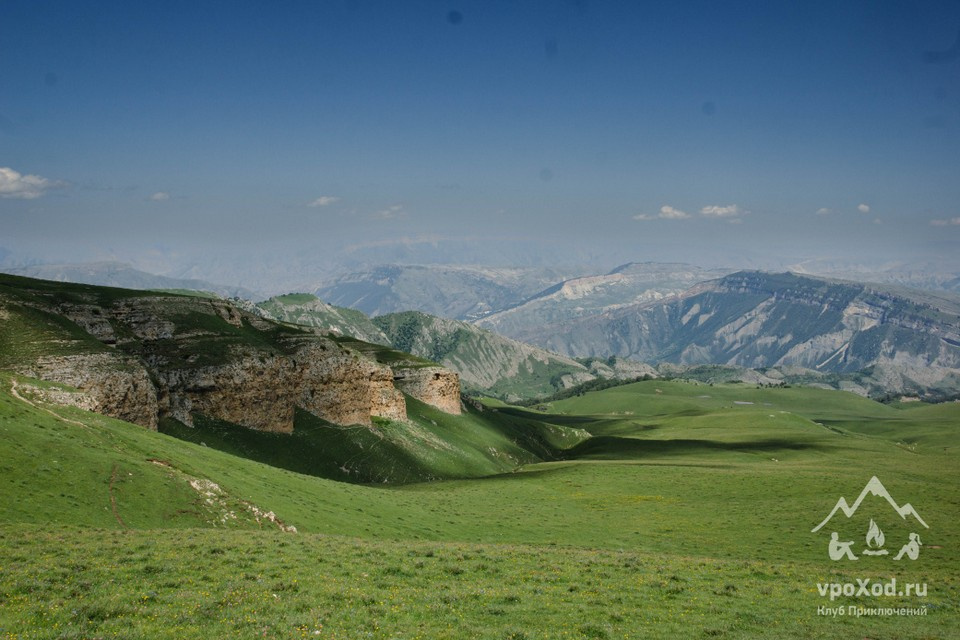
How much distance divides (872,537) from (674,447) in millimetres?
93022

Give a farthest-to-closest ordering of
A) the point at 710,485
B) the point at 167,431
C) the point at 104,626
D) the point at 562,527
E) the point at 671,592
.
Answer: the point at 710,485 < the point at 167,431 < the point at 562,527 < the point at 671,592 < the point at 104,626

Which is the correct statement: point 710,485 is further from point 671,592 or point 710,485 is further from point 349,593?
point 349,593

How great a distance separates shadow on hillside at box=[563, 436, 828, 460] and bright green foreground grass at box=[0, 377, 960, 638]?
64.3m

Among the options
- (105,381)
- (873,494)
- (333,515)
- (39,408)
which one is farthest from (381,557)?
(873,494)

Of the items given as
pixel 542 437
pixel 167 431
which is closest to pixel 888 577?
pixel 167 431

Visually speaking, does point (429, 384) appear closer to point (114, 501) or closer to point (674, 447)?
point (674, 447)

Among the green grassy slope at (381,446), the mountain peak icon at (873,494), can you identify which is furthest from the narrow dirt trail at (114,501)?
the mountain peak icon at (873,494)

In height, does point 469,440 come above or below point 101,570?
below

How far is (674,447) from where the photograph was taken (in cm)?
14625

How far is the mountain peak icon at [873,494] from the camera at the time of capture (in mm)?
60650

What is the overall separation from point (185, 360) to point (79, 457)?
149 feet

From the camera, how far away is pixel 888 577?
36.2 meters

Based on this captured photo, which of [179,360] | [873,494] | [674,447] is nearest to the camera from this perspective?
[873,494]

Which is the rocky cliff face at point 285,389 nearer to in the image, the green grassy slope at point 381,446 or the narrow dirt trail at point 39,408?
the green grassy slope at point 381,446
